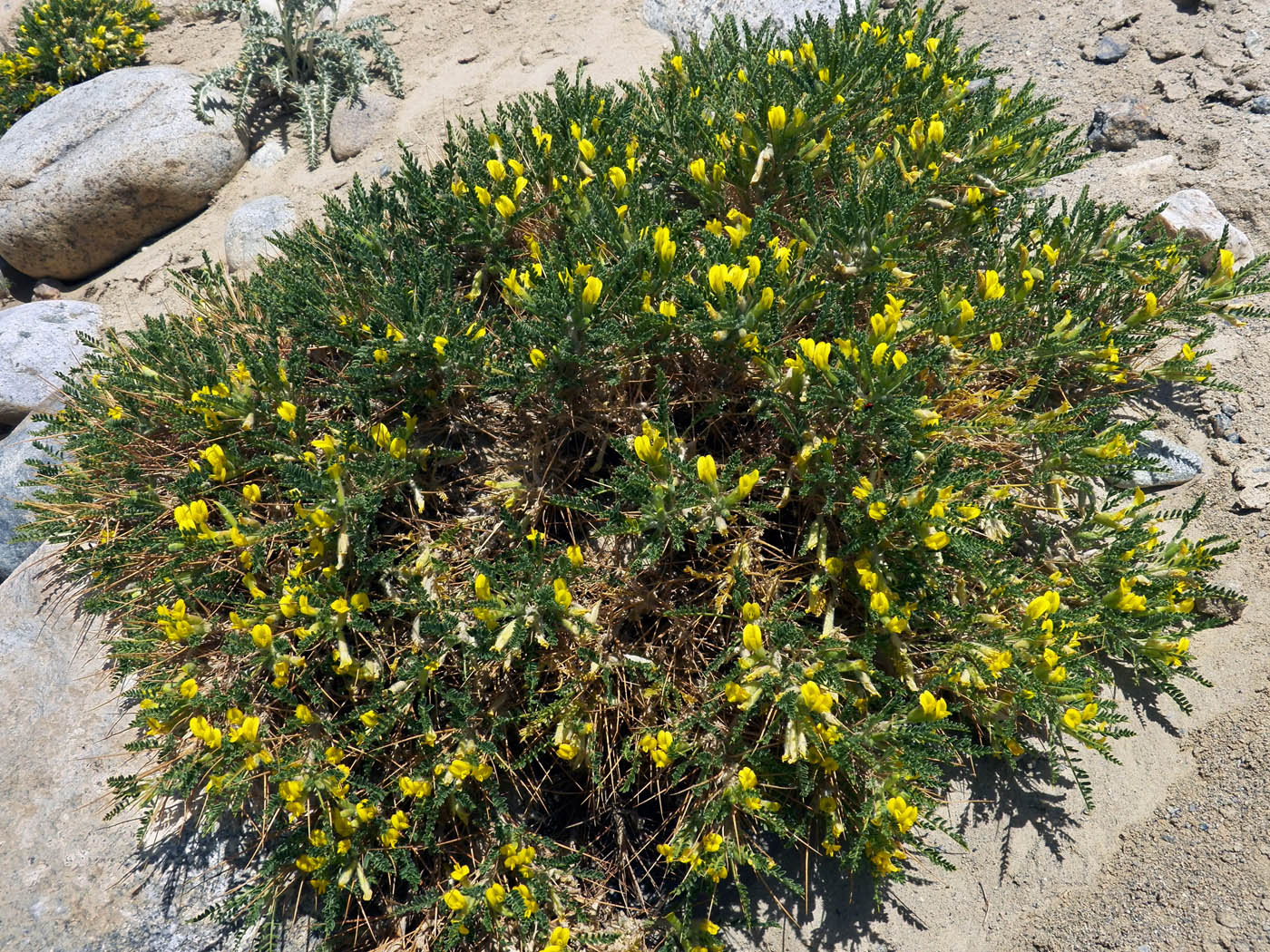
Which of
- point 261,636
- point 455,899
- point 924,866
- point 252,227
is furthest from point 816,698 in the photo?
point 252,227

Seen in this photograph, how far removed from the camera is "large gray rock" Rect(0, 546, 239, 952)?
2.68 metres

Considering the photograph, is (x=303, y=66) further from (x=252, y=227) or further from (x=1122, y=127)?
(x=1122, y=127)

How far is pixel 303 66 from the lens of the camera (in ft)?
19.4

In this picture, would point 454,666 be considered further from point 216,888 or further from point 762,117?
point 762,117

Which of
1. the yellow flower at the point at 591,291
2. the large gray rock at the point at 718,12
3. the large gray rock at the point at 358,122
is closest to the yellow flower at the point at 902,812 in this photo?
the yellow flower at the point at 591,291

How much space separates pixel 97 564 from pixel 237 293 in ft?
4.67

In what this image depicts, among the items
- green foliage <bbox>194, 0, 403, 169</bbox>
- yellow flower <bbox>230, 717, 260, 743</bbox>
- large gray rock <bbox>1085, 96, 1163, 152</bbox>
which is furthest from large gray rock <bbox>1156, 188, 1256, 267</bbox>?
green foliage <bbox>194, 0, 403, 169</bbox>

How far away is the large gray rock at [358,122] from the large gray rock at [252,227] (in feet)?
1.98

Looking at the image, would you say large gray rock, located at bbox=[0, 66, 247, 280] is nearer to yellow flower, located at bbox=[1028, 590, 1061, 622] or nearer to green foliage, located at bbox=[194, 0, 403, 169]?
green foliage, located at bbox=[194, 0, 403, 169]

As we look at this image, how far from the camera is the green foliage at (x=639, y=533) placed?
8.27 feet

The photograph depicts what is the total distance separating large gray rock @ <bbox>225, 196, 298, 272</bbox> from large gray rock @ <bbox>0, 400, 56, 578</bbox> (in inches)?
68.4

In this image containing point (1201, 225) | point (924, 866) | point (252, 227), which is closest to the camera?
point (924, 866)

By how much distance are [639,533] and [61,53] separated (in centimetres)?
732

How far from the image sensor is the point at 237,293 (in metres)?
3.71
